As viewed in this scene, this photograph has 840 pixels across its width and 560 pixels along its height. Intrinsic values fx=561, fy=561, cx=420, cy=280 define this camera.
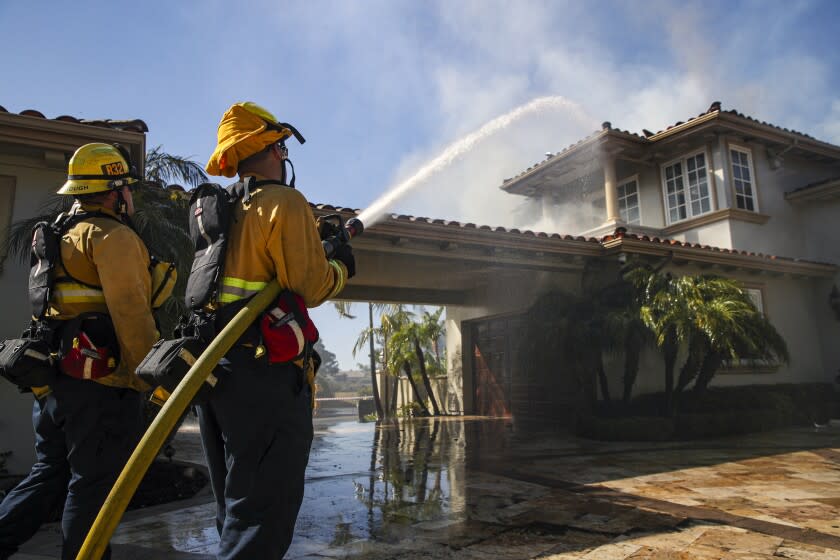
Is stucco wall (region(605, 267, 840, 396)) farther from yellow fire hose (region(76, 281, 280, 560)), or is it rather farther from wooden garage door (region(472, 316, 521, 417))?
yellow fire hose (region(76, 281, 280, 560))

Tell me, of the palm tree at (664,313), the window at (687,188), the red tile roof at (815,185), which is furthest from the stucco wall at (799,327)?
the palm tree at (664,313)

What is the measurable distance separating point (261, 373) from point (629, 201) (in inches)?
573

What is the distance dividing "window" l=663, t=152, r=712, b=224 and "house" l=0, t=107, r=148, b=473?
1186cm

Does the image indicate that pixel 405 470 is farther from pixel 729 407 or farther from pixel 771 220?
pixel 771 220

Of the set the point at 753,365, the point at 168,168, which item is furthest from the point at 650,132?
the point at 168,168

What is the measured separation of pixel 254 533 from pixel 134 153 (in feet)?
18.0

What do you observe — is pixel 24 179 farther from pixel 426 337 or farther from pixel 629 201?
pixel 629 201

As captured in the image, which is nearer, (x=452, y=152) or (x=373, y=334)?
(x=452, y=152)

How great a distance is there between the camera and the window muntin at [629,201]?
576 inches

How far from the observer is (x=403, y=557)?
3439 millimetres

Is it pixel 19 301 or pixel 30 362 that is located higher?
pixel 19 301

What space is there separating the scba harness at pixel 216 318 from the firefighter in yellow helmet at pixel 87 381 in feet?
1.90

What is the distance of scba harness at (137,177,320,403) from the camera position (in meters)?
1.85

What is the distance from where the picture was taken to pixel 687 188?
1344 cm
